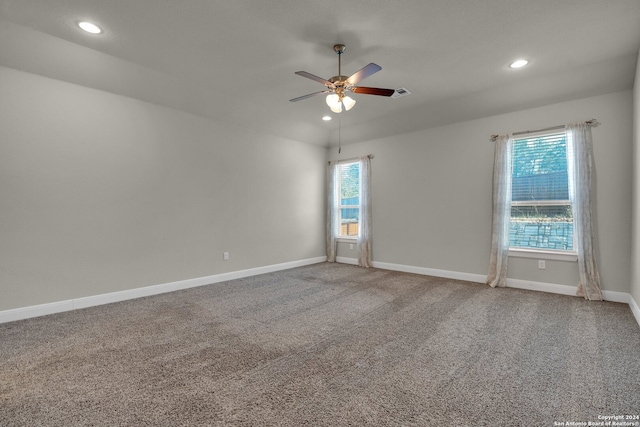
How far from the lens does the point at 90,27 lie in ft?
8.78

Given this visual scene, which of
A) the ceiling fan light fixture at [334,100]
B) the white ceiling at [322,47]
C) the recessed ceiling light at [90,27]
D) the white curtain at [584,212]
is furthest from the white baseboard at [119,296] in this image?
the white curtain at [584,212]

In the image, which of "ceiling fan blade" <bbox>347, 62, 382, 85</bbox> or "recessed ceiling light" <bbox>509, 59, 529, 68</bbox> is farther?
"recessed ceiling light" <bbox>509, 59, 529, 68</bbox>

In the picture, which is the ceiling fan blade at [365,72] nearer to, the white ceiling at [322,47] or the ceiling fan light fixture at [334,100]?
the ceiling fan light fixture at [334,100]

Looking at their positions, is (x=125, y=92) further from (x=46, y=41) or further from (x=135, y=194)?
(x=135, y=194)

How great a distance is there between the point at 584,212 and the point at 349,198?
3.99 metres

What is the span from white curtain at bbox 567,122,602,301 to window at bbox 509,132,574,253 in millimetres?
170

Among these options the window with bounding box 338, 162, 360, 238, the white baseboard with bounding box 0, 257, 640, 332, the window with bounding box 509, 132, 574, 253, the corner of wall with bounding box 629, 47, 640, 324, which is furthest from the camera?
the window with bounding box 338, 162, 360, 238

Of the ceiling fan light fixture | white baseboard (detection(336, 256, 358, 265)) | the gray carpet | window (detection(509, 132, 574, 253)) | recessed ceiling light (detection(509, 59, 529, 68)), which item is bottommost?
the gray carpet

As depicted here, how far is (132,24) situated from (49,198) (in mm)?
2208

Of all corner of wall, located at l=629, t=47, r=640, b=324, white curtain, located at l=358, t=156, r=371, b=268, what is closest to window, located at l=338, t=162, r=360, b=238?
white curtain, located at l=358, t=156, r=371, b=268

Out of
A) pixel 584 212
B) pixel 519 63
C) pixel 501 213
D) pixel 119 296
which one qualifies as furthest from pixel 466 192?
pixel 119 296

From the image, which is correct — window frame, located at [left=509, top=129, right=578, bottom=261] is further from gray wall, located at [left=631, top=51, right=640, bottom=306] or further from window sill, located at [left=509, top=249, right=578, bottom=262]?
gray wall, located at [left=631, top=51, right=640, bottom=306]

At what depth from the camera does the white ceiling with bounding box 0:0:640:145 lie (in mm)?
2457

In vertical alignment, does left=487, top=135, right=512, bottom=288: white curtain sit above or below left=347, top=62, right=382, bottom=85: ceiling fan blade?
below
